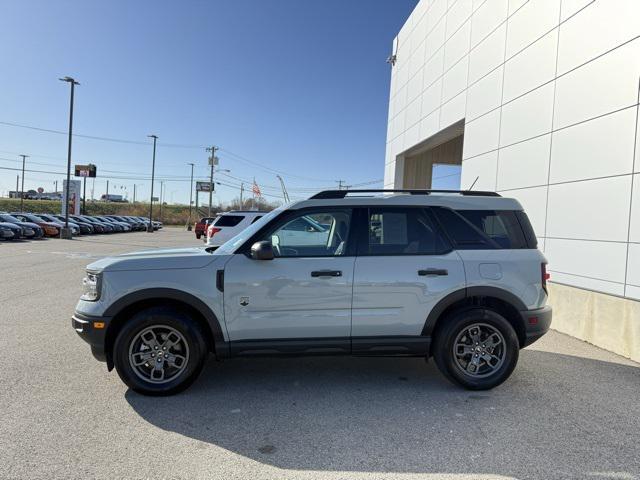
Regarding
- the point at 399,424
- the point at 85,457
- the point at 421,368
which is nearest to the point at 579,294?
the point at 421,368

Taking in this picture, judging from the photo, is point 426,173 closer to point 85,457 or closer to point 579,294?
point 579,294

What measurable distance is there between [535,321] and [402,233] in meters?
1.60

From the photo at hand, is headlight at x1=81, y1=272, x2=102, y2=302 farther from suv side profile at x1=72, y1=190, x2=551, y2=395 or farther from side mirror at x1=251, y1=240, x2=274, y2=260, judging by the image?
side mirror at x1=251, y1=240, x2=274, y2=260

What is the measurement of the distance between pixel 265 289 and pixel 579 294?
5.27 m

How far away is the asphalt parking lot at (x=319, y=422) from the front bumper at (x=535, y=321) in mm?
584

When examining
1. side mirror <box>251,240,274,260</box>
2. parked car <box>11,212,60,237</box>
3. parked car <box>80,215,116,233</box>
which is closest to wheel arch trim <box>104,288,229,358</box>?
side mirror <box>251,240,274,260</box>

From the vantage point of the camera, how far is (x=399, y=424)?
12.0ft

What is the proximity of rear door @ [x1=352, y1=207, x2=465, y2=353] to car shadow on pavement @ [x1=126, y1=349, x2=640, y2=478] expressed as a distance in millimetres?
596

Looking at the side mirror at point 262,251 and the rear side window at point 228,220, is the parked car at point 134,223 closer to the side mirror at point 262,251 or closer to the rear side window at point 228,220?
the rear side window at point 228,220

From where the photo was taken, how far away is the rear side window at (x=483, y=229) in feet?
14.5

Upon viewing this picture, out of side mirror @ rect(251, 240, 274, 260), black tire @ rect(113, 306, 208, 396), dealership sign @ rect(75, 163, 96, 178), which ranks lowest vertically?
black tire @ rect(113, 306, 208, 396)

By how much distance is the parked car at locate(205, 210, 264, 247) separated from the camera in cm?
1588

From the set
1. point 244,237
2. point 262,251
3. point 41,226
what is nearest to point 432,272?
point 262,251

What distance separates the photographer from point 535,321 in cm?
441
